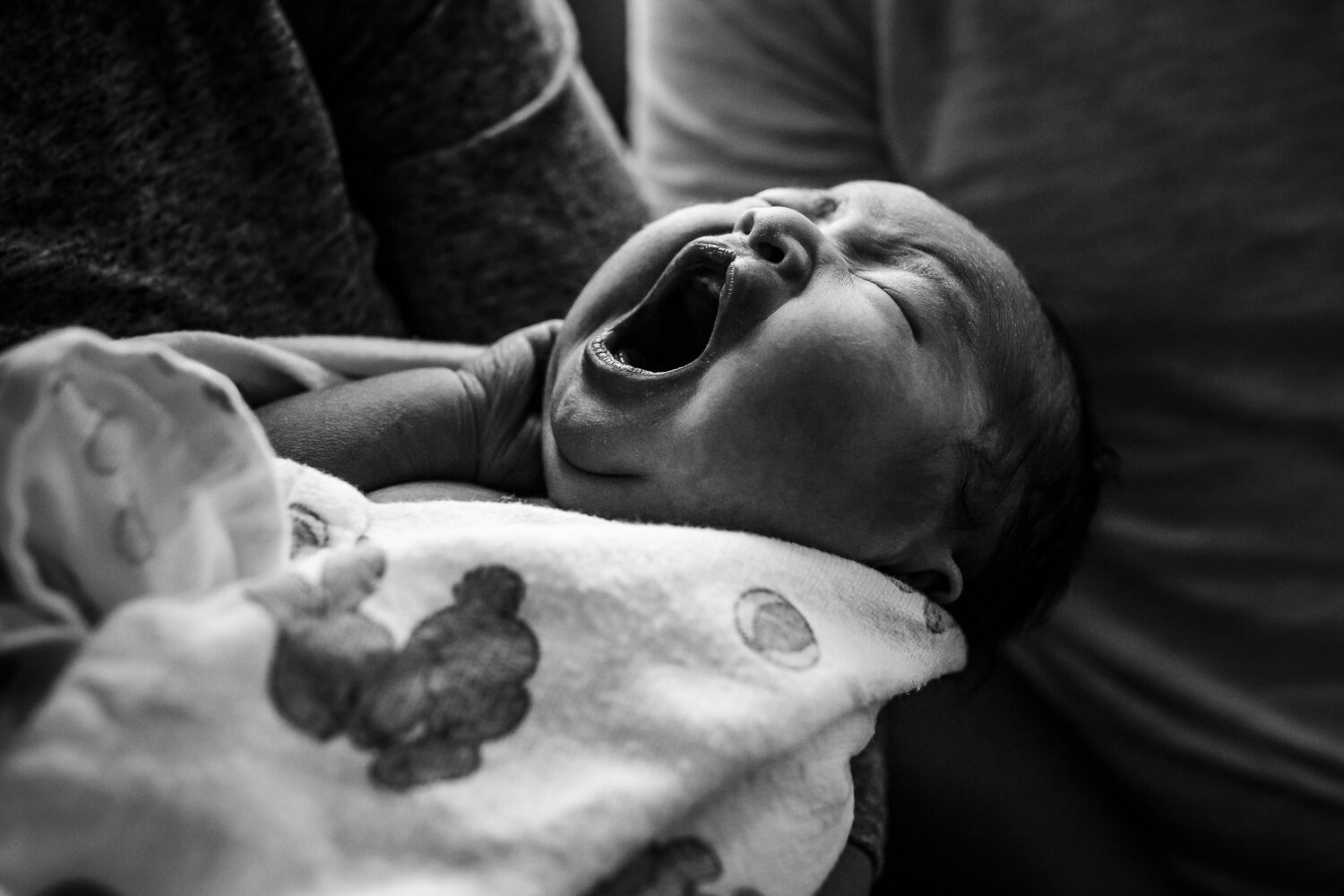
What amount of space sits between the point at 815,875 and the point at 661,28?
41.1 inches

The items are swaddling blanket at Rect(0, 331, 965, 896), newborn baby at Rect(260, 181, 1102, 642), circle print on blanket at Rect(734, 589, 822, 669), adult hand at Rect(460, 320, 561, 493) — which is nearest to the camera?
swaddling blanket at Rect(0, 331, 965, 896)

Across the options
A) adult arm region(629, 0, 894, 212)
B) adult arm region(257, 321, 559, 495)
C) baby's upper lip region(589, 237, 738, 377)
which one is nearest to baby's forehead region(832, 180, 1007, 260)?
baby's upper lip region(589, 237, 738, 377)

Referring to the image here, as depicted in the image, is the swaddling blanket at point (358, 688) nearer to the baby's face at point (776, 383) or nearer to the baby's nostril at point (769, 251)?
the baby's face at point (776, 383)

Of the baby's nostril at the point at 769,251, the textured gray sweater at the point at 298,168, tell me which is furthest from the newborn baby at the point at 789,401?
the textured gray sweater at the point at 298,168

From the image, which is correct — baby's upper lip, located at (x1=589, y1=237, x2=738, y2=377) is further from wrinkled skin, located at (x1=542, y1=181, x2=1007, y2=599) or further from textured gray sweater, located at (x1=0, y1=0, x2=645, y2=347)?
textured gray sweater, located at (x1=0, y1=0, x2=645, y2=347)

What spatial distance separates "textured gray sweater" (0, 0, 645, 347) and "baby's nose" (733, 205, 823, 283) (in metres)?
0.29

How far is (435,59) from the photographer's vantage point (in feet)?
2.98

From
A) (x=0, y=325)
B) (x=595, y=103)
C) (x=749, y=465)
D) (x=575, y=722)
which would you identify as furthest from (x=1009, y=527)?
(x=0, y=325)

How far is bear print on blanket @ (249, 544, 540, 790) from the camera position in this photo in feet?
1.56

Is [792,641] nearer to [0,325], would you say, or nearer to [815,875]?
[815,875]

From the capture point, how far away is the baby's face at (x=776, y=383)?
686mm

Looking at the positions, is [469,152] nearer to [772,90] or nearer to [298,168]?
[298,168]

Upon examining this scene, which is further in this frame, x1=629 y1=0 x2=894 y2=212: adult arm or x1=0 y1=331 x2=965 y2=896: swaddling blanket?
x1=629 y1=0 x2=894 y2=212: adult arm

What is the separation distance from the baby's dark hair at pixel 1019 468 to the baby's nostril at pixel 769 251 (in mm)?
145
